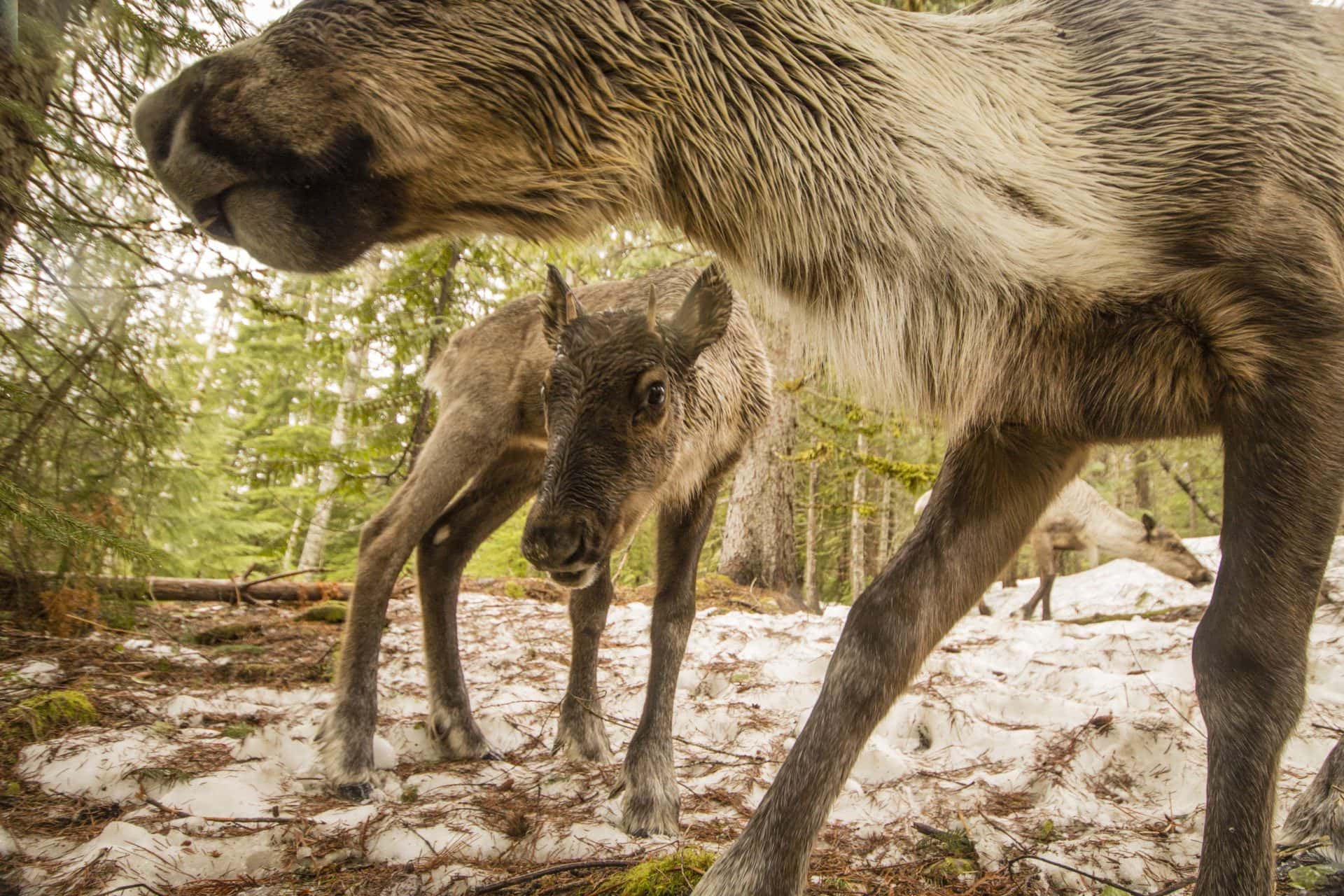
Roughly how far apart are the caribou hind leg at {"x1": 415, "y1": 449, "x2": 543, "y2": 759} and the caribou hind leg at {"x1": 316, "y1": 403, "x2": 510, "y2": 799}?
1.09 feet

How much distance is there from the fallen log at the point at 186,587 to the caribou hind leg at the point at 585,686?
208cm

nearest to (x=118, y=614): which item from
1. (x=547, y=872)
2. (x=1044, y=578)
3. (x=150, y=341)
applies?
(x=150, y=341)

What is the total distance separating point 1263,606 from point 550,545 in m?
2.27

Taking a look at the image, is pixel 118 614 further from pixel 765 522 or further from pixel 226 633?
pixel 765 522

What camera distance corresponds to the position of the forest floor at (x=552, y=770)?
96.2 inches

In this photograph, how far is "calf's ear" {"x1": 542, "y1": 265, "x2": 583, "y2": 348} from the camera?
3764 mm

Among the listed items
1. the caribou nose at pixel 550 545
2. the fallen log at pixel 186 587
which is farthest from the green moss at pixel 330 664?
the caribou nose at pixel 550 545

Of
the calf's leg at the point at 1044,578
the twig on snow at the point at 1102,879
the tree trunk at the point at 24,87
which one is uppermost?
the tree trunk at the point at 24,87

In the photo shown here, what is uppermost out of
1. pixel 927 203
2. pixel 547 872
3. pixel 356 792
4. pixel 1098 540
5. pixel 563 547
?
pixel 927 203

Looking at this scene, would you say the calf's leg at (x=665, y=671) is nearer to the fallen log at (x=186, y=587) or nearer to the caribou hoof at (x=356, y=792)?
the caribou hoof at (x=356, y=792)

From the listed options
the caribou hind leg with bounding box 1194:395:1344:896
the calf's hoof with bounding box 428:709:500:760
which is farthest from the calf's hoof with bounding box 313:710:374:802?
the caribou hind leg with bounding box 1194:395:1344:896

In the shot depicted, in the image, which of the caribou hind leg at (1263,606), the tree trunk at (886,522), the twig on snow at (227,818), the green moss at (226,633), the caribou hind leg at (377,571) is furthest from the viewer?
the tree trunk at (886,522)

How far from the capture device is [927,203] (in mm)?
1960

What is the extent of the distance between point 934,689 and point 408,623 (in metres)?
4.91
